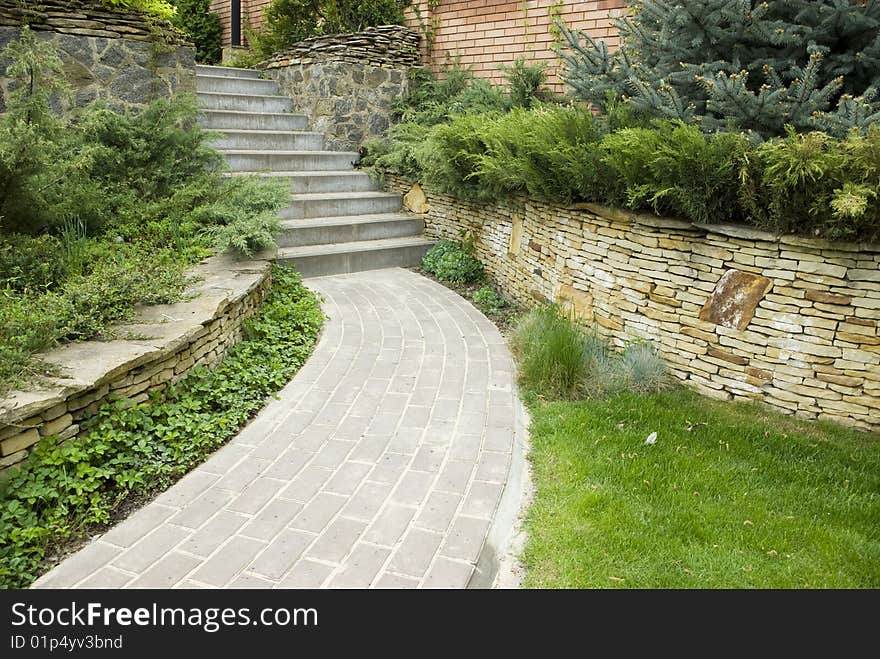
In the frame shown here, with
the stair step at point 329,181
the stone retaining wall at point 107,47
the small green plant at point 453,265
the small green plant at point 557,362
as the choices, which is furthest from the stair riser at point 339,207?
the small green plant at point 557,362

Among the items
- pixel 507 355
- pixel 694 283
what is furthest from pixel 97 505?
pixel 694 283

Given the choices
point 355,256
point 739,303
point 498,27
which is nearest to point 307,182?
point 355,256

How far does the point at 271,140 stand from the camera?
8273 mm

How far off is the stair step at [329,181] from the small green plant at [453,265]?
5.86ft

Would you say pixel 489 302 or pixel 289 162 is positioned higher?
pixel 289 162

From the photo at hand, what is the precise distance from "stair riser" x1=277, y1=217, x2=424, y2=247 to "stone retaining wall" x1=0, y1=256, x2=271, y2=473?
7.32 ft

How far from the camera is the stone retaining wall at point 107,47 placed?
590 centimetres

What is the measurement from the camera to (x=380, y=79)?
8523mm

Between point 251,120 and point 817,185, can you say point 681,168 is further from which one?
point 251,120

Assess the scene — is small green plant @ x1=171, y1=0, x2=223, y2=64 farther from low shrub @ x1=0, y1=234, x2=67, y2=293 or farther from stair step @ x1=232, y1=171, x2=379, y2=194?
low shrub @ x1=0, y1=234, x2=67, y2=293

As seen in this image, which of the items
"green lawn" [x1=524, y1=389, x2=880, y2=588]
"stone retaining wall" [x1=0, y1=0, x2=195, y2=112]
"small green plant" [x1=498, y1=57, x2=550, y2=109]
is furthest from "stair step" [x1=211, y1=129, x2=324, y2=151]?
"green lawn" [x1=524, y1=389, x2=880, y2=588]

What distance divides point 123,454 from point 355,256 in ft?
13.7

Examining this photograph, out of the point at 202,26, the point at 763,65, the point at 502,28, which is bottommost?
the point at 763,65

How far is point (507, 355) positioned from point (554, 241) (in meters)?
1.15
